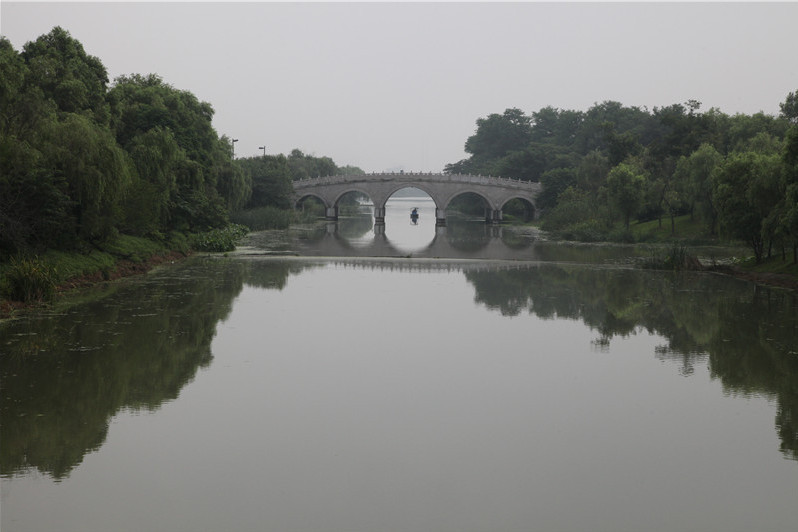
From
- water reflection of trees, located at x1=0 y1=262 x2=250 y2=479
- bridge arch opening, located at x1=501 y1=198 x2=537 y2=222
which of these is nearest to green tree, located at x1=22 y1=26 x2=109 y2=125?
water reflection of trees, located at x1=0 y1=262 x2=250 y2=479

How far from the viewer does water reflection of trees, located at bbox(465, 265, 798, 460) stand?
523 inches

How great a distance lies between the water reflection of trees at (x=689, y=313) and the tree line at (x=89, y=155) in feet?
36.8

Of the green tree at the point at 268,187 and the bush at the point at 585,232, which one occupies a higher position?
the green tree at the point at 268,187

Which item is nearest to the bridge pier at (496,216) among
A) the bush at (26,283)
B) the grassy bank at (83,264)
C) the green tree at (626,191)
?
the green tree at (626,191)

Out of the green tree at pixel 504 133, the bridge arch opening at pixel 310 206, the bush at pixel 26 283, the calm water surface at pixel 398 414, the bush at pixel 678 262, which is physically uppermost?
the green tree at pixel 504 133

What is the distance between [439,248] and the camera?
4288 centimetres

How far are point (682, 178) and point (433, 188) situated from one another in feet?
101

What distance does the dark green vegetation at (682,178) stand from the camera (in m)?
25.5

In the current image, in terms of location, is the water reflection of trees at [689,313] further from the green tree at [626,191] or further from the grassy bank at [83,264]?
the green tree at [626,191]

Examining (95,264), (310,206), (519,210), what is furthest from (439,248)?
(310,206)

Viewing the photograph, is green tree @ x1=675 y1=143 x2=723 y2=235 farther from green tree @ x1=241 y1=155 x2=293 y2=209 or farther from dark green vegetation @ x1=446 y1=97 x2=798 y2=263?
green tree @ x1=241 y1=155 x2=293 y2=209

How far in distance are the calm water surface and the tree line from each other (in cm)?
265

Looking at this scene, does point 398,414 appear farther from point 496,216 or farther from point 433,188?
point 433,188

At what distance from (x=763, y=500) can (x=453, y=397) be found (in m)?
4.52
